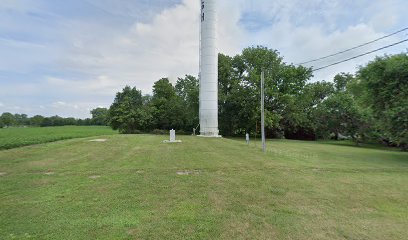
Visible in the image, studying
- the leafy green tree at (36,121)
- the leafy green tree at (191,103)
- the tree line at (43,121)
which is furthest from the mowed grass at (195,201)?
the leafy green tree at (36,121)

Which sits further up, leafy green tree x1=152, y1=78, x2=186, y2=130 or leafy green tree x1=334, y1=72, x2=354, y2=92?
leafy green tree x1=334, y1=72, x2=354, y2=92

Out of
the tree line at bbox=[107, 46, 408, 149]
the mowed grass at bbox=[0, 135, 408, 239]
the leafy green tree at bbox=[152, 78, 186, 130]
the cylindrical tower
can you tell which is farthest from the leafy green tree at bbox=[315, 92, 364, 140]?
the mowed grass at bbox=[0, 135, 408, 239]

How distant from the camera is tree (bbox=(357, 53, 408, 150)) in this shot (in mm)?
16484

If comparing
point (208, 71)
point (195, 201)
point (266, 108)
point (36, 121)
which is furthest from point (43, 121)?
point (195, 201)

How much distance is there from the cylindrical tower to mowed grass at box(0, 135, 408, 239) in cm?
1805

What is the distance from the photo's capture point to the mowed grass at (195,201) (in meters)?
4.71

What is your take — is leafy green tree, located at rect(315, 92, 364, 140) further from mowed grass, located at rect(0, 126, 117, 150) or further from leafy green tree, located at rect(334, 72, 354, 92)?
mowed grass, located at rect(0, 126, 117, 150)

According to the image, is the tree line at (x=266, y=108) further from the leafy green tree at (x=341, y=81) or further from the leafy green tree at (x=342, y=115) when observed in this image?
the leafy green tree at (x=341, y=81)

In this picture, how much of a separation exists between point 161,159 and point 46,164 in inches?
176

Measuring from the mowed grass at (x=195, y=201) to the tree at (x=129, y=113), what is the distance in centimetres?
3253

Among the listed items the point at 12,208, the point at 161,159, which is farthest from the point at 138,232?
the point at 161,159

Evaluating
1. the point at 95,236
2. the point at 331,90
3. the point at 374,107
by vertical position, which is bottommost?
the point at 95,236

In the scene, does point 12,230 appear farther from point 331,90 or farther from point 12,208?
point 331,90

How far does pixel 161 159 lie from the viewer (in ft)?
38.2
